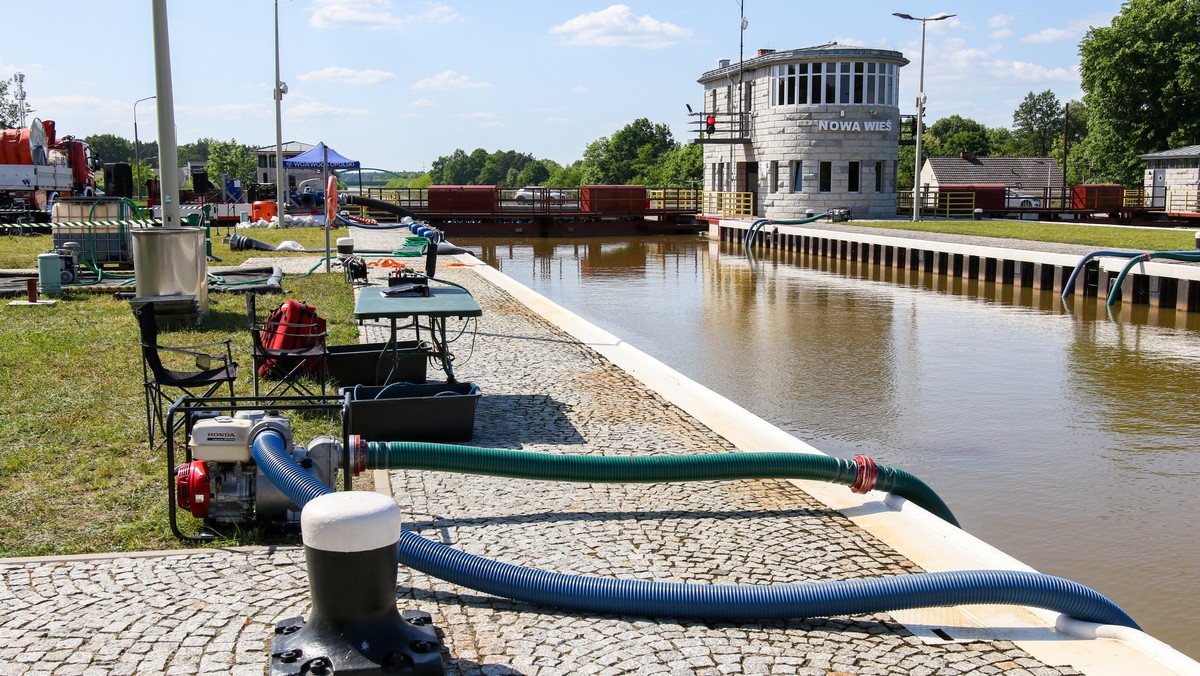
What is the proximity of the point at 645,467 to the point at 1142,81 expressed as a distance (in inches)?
2539

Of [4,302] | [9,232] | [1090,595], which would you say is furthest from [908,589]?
[9,232]

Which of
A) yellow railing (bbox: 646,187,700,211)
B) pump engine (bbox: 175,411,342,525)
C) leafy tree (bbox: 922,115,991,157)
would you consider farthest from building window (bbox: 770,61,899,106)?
leafy tree (bbox: 922,115,991,157)

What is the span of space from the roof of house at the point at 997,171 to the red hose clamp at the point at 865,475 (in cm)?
7207

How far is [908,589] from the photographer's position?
4820 mm

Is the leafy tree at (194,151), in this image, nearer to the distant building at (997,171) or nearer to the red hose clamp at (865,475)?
the distant building at (997,171)

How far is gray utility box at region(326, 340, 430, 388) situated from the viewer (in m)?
9.32

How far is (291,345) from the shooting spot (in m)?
9.09

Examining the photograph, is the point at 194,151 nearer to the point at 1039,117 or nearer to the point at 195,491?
the point at 1039,117

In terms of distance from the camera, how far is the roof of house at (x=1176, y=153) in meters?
54.2

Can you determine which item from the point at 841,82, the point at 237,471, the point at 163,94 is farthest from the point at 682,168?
the point at 237,471

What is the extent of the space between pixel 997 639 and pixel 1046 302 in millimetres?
20943

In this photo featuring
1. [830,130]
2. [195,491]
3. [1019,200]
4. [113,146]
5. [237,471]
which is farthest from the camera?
[113,146]

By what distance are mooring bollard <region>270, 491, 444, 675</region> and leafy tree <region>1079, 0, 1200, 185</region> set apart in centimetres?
6455

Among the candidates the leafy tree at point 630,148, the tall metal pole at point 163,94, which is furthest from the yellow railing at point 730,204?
the leafy tree at point 630,148
